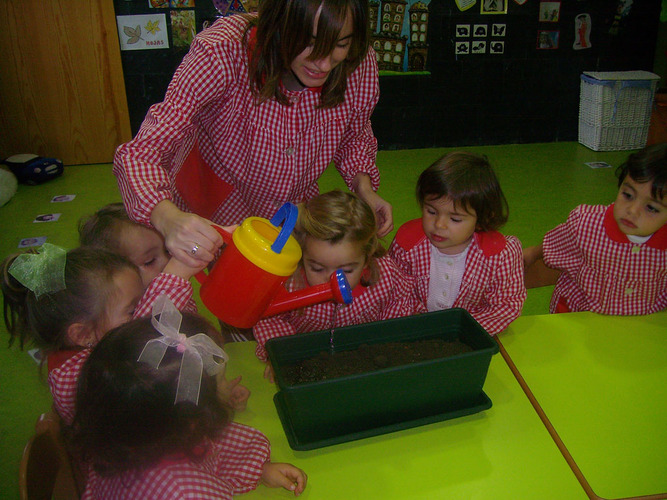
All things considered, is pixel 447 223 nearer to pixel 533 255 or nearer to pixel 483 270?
pixel 483 270

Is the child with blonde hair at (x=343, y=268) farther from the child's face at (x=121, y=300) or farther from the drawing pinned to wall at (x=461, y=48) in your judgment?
the drawing pinned to wall at (x=461, y=48)

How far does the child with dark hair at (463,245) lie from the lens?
1.41m

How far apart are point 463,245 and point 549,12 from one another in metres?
3.31

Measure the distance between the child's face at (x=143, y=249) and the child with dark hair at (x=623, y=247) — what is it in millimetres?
1149

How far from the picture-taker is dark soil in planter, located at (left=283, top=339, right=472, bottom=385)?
3.31 ft

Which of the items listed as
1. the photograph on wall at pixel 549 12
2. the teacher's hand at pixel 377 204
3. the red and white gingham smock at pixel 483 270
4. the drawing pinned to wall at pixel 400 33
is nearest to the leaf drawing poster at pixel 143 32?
the drawing pinned to wall at pixel 400 33

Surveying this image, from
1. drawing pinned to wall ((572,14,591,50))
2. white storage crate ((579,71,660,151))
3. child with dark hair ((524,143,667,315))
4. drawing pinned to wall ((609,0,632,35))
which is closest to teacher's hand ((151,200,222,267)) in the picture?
child with dark hair ((524,143,667,315))

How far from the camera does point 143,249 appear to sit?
63.5 inches

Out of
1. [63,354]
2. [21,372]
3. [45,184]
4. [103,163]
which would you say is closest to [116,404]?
[63,354]

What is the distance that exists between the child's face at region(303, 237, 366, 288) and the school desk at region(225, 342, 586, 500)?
0.35 meters

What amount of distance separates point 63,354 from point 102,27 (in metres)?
3.17

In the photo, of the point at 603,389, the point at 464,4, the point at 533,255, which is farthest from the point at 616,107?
the point at 603,389

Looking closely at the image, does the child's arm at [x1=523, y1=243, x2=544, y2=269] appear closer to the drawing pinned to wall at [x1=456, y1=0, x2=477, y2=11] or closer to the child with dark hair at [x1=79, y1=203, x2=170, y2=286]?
the child with dark hair at [x1=79, y1=203, x2=170, y2=286]

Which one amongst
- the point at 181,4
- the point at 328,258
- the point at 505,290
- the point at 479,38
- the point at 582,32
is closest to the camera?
the point at 328,258
